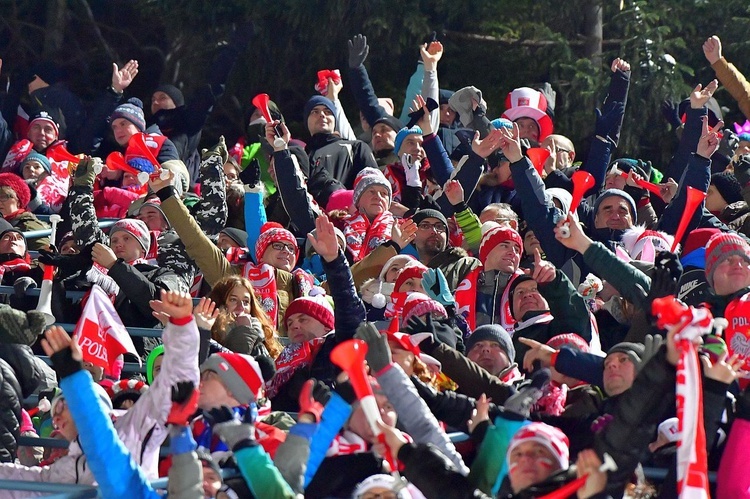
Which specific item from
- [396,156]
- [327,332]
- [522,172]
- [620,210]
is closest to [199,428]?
[327,332]

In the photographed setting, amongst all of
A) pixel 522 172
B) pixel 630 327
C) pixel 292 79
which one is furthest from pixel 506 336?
pixel 292 79

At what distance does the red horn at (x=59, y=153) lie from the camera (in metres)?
13.2

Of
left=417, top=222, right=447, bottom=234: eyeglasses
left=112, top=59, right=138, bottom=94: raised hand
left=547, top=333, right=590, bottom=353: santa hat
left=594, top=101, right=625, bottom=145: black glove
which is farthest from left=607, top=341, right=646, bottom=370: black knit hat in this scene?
left=112, top=59, right=138, bottom=94: raised hand

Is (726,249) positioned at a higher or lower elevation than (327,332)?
higher

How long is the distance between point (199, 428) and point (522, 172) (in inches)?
129

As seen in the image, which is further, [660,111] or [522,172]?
[660,111]

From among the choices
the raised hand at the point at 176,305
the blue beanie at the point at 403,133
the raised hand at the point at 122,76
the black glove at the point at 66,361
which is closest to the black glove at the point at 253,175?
the blue beanie at the point at 403,133

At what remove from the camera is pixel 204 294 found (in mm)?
10914

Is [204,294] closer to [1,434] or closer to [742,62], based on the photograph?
[1,434]

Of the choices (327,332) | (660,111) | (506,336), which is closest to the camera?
(506,336)

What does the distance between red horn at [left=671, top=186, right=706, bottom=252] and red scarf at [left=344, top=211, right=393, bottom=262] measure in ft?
6.06

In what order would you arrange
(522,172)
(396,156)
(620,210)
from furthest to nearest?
(396,156) → (620,210) → (522,172)

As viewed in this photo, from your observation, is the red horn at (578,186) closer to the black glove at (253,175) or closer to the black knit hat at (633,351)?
the black glove at (253,175)

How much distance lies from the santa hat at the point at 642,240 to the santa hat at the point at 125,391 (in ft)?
11.2
